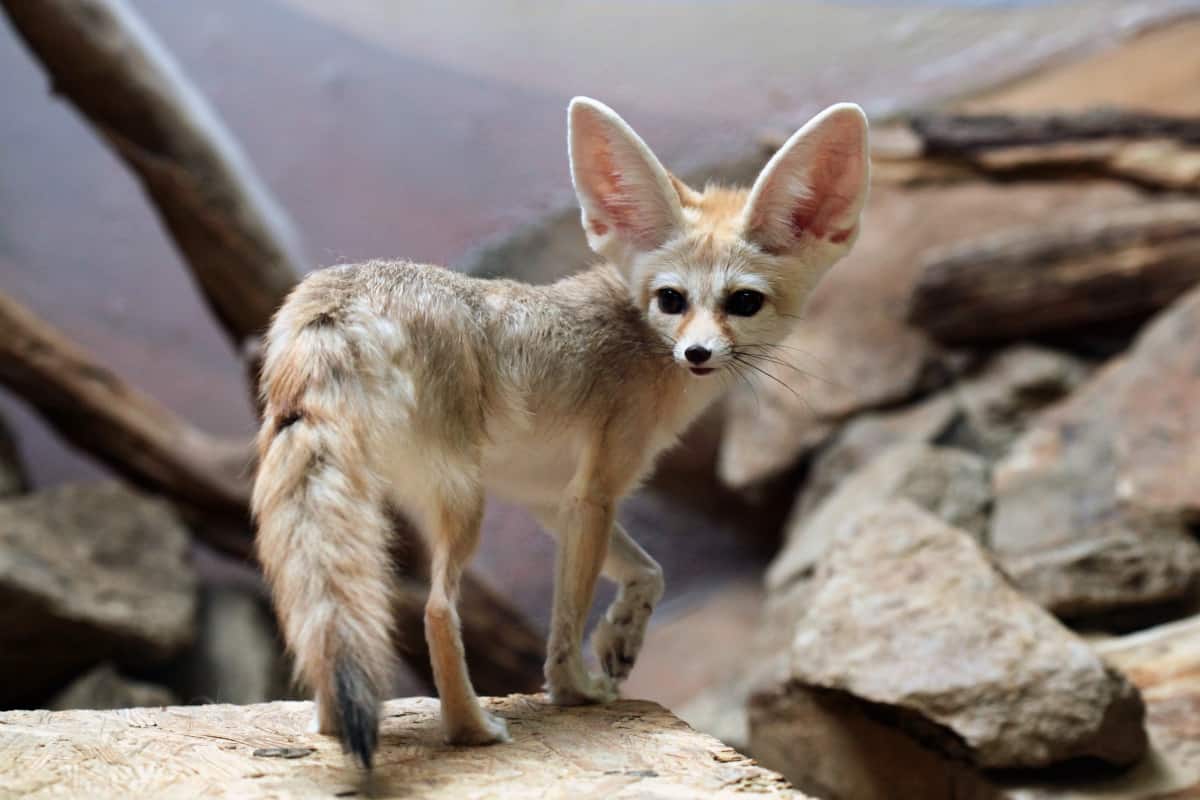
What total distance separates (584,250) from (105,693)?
2786 mm

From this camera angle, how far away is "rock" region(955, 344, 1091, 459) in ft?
17.8

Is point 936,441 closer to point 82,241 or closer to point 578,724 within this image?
point 578,724

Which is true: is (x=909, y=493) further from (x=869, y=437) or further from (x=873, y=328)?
(x=873, y=328)

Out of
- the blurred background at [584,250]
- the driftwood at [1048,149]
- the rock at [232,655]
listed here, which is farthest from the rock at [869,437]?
the rock at [232,655]

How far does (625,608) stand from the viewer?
2592 mm

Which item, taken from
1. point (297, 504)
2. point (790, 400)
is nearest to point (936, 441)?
point (790, 400)

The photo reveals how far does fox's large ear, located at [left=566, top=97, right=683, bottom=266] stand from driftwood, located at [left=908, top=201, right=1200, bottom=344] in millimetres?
3548

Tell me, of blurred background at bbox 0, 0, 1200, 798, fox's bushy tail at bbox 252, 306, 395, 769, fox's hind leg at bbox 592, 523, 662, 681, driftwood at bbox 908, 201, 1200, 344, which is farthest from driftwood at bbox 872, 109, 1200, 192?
fox's bushy tail at bbox 252, 306, 395, 769

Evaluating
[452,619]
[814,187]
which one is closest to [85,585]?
[452,619]

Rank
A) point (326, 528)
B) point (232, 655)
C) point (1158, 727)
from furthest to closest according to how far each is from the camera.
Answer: point (232, 655) < point (1158, 727) < point (326, 528)

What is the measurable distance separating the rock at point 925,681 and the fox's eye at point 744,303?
4.36 feet

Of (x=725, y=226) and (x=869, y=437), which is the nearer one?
(x=725, y=226)

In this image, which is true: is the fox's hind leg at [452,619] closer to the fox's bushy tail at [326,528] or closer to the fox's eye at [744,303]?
the fox's bushy tail at [326,528]

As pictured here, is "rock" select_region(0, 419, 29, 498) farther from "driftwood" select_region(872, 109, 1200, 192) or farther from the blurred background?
"driftwood" select_region(872, 109, 1200, 192)
